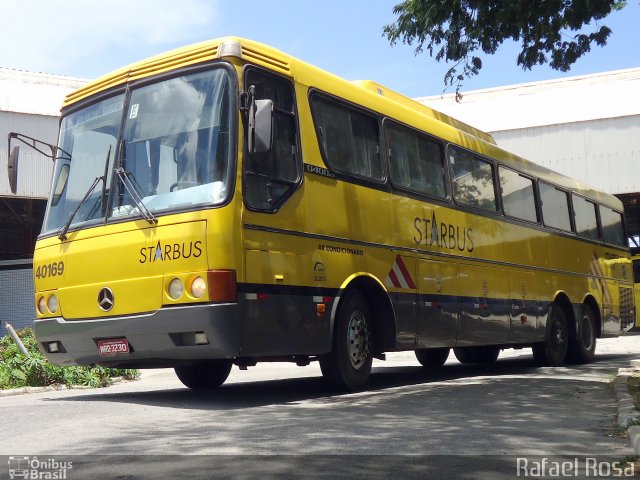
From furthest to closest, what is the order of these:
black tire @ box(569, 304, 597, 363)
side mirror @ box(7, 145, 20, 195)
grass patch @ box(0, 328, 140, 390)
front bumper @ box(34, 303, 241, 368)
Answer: black tire @ box(569, 304, 597, 363)
grass patch @ box(0, 328, 140, 390)
side mirror @ box(7, 145, 20, 195)
front bumper @ box(34, 303, 241, 368)

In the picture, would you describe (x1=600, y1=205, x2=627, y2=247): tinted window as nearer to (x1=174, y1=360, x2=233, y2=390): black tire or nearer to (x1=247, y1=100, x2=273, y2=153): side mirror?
(x1=174, y1=360, x2=233, y2=390): black tire

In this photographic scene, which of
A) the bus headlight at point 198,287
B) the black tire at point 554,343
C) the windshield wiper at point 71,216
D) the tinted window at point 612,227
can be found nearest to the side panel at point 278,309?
the bus headlight at point 198,287

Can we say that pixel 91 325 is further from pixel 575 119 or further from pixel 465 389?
pixel 575 119

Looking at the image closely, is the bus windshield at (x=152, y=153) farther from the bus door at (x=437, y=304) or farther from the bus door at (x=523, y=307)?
the bus door at (x=523, y=307)

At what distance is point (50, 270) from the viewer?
355 inches

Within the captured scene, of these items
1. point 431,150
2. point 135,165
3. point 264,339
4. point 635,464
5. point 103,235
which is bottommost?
point 635,464

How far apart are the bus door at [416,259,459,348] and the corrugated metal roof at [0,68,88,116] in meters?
19.1

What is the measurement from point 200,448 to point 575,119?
2964 centimetres

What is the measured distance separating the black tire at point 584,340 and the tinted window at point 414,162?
5.72 meters

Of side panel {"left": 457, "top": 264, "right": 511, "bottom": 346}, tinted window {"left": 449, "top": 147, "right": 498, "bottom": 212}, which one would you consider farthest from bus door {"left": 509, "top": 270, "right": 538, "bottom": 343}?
tinted window {"left": 449, "top": 147, "right": 498, "bottom": 212}

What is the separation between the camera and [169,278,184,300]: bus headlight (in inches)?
313

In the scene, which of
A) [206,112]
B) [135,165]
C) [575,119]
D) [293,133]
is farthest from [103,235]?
[575,119]

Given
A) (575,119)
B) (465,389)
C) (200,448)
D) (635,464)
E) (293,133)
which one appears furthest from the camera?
(575,119)

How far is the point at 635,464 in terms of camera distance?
5379mm
